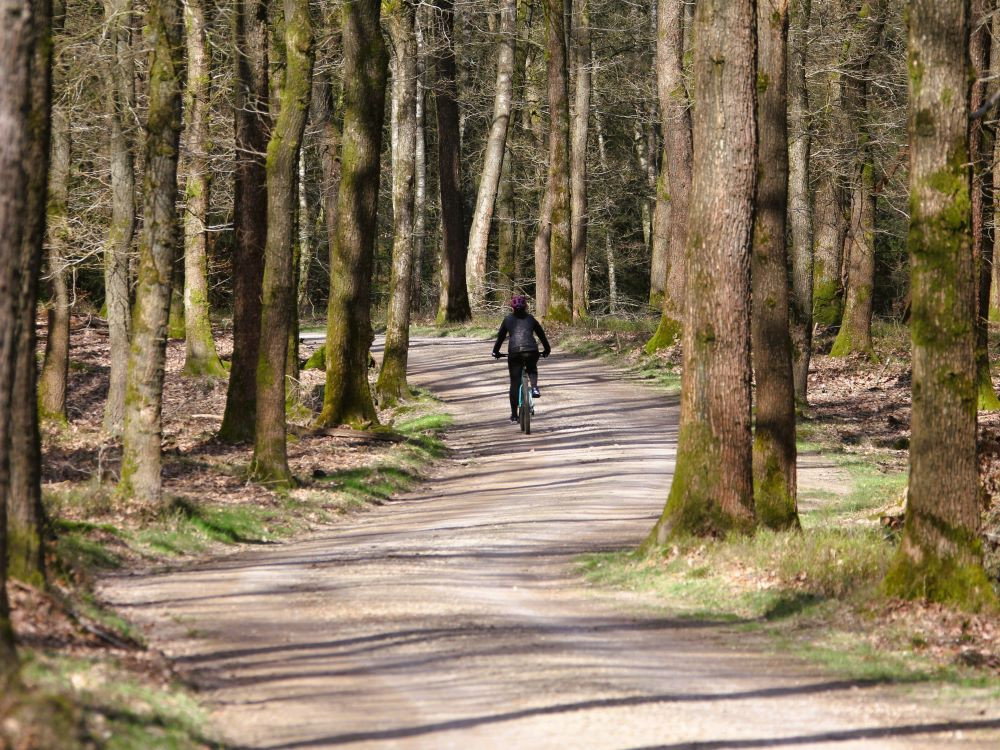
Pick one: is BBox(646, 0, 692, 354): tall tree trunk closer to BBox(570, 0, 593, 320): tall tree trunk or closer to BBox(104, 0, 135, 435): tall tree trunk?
BBox(570, 0, 593, 320): tall tree trunk

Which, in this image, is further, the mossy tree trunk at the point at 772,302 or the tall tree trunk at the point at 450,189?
the tall tree trunk at the point at 450,189

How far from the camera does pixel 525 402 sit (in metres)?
24.0

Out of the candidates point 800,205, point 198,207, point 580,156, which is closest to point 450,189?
point 580,156

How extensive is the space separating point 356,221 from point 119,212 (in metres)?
3.91

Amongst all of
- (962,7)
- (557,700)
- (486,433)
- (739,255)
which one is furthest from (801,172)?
(557,700)

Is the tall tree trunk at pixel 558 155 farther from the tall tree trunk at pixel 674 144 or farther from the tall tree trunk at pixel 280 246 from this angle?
the tall tree trunk at pixel 280 246

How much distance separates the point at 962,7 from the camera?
10.7 meters

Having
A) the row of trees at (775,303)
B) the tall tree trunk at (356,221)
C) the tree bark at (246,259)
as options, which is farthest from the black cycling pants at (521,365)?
the row of trees at (775,303)

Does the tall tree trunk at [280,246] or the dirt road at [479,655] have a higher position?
the tall tree trunk at [280,246]

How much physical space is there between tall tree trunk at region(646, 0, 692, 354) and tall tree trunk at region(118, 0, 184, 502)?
59.9 feet

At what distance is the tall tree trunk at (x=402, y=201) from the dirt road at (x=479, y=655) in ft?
34.2

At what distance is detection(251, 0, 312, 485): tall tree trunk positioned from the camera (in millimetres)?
17797

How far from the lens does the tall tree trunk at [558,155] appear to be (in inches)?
1531

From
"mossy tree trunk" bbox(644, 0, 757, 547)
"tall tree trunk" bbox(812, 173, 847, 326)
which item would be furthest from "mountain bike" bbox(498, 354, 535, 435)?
"tall tree trunk" bbox(812, 173, 847, 326)
